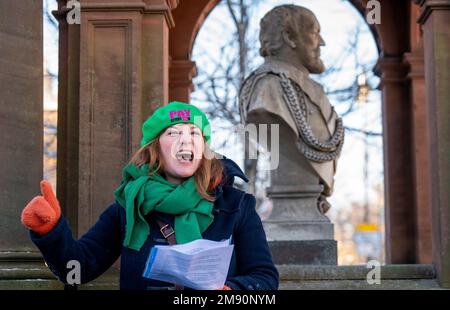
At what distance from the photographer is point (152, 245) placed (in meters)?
3.99

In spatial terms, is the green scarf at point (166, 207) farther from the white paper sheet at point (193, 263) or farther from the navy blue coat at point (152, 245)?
the white paper sheet at point (193, 263)

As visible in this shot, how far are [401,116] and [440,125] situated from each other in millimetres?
4050

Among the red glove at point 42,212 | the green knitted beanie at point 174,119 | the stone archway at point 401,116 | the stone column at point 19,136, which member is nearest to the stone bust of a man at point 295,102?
the stone archway at point 401,116

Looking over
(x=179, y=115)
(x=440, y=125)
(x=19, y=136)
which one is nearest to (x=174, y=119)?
(x=179, y=115)

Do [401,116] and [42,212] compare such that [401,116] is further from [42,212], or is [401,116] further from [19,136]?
[42,212]

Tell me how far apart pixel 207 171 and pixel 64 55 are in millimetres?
6162

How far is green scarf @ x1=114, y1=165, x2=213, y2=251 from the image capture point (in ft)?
12.9

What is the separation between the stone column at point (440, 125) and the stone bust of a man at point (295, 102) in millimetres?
1599

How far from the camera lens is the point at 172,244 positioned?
12.8 feet

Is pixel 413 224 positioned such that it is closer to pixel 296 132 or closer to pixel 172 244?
pixel 296 132
